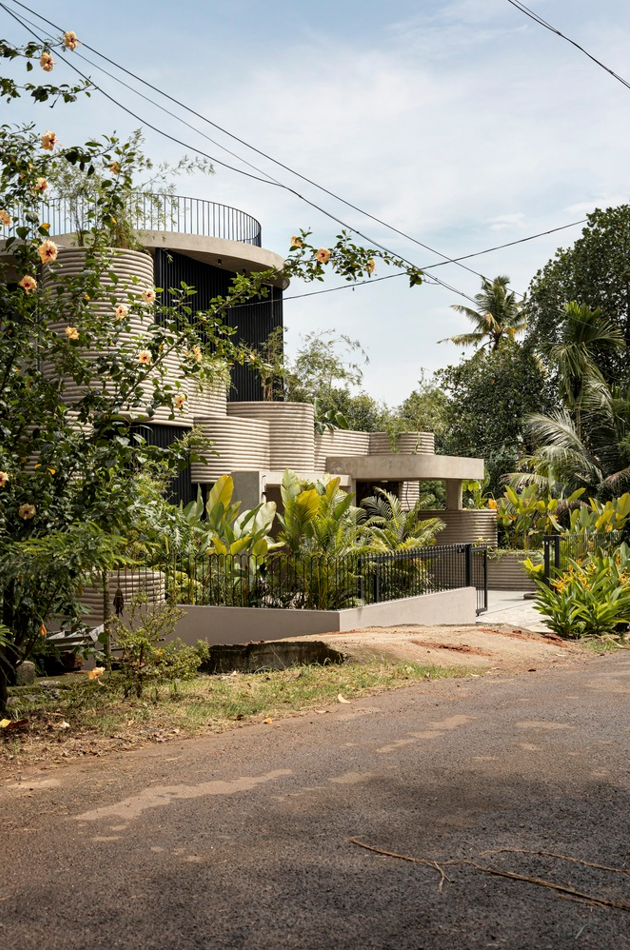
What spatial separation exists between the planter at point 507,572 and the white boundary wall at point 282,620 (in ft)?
34.3

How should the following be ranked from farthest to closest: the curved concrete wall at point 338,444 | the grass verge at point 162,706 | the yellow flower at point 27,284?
1. the curved concrete wall at point 338,444
2. the yellow flower at point 27,284
3. the grass verge at point 162,706

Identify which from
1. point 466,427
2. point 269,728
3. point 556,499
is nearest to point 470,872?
Answer: point 269,728

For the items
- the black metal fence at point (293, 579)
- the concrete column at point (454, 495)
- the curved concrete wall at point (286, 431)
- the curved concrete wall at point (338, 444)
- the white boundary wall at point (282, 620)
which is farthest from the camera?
the concrete column at point (454, 495)

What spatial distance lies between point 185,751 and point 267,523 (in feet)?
31.8

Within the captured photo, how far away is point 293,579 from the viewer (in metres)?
14.9

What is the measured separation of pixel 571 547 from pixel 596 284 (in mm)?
19917

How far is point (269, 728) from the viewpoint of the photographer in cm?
742

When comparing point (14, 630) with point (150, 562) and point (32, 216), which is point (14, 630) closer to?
point (32, 216)

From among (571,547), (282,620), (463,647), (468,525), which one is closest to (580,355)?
(468,525)

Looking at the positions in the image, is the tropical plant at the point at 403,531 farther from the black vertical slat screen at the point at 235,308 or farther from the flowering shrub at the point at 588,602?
the black vertical slat screen at the point at 235,308

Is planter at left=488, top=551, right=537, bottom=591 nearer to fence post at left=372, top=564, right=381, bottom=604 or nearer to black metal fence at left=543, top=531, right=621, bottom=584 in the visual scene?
black metal fence at left=543, top=531, right=621, bottom=584

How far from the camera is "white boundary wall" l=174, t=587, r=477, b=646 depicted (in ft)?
45.5

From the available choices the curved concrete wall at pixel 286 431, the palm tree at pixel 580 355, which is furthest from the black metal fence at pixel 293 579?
the palm tree at pixel 580 355

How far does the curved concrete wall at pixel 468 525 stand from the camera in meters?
27.9
